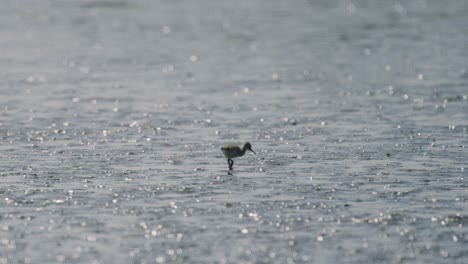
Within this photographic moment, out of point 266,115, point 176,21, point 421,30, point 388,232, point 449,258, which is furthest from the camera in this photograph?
point 176,21

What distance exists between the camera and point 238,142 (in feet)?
96.3

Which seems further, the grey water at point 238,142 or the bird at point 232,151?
the bird at point 232,151

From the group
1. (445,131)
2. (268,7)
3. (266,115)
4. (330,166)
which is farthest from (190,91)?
(268,7)

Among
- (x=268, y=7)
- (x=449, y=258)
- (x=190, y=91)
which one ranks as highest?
→ (x=268, y=7)

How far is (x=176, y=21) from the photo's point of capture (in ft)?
233

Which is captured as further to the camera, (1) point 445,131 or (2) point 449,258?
(1) point 445,131

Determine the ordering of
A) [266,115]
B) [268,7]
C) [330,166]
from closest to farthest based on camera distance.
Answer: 1. [330,166]
2. [266,115]
3. [268,7]

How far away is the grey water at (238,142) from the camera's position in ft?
63.5

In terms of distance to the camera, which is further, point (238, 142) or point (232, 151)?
point (238, 142)

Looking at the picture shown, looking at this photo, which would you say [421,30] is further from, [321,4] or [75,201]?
[75,201]

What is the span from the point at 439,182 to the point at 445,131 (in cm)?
692

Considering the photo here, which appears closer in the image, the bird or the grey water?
the grey water

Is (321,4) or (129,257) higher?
(321,4)

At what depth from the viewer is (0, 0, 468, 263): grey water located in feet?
63.5
